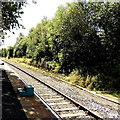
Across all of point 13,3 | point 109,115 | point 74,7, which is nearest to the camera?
point 109,115

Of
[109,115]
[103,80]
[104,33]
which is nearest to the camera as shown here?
[109,115]

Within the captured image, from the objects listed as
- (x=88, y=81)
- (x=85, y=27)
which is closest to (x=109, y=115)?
(x=88, y=81)

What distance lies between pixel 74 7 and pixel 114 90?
9.30 m

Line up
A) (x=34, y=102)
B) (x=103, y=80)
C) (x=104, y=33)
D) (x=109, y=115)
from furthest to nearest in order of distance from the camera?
(x=104, y=33)
(x=103, y=80)
(x=34, y=102)
(x=109, y=115)

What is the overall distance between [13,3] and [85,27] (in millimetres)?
7104

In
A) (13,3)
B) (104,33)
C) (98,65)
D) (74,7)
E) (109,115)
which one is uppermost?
(74,7)

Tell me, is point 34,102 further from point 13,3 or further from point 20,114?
point 13,3

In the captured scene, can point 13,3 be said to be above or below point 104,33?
above

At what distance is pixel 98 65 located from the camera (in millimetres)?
15016

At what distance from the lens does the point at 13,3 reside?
11555 millimetres

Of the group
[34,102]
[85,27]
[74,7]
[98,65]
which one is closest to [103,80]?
[98,65]

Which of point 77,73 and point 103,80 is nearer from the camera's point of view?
point 103,80

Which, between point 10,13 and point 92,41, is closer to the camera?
point 10,13

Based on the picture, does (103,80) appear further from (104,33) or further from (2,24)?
(2,24)
